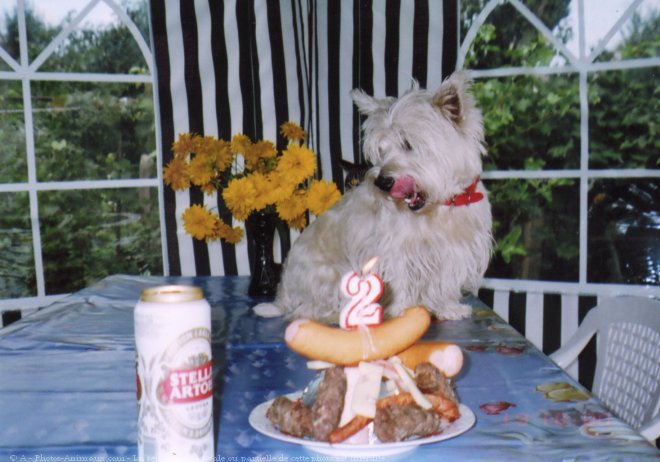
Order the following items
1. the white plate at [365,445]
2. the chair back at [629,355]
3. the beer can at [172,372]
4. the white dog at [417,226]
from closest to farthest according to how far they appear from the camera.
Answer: the beer can at [172,372] → the white plate at [365,445] → the chair back at [629,355] → the white dog at [417,226]

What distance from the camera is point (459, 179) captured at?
2262mm

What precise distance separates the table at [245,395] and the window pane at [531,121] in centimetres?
163

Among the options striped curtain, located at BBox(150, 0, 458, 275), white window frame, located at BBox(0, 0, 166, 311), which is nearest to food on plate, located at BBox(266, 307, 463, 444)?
striped curtain, located at BBox(150, 0, 458, 275)

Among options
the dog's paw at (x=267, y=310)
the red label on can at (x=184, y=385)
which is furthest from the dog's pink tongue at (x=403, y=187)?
the red label on can at (x=184, y=385)

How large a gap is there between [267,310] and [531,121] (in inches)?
78.2

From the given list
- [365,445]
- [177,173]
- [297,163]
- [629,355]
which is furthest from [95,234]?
[365,445]

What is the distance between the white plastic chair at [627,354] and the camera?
1759mm

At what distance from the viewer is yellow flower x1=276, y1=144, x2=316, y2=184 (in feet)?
6.95

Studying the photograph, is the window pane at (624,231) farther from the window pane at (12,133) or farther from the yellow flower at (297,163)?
the window pane at (12,133)

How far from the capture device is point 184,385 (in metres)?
0.82

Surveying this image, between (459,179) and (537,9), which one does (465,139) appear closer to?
(459,179)

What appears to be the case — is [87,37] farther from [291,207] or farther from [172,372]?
[172,372]

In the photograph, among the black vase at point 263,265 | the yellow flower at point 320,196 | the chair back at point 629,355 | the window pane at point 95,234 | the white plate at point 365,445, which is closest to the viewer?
the white plate at point 365,445

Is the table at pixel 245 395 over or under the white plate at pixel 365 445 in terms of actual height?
under
